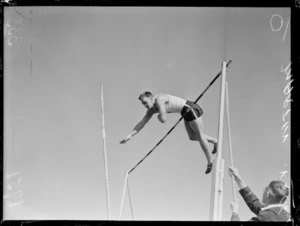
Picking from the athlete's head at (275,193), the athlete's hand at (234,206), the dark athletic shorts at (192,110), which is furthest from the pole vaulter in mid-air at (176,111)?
the athlete's head at (275,193)

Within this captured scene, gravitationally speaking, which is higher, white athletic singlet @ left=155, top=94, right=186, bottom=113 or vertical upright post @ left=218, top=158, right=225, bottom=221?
white athletic singlet @ left=155, top=94, right=186, bottom=113

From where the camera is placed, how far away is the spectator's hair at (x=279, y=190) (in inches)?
121

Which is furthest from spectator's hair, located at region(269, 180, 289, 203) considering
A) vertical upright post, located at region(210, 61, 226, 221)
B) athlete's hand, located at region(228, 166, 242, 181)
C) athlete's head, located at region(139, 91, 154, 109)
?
athlete's head, located at region(139, 91, 154, 109)

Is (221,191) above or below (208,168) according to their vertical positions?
below

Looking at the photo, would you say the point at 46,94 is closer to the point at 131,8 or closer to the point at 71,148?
the point at 71,148

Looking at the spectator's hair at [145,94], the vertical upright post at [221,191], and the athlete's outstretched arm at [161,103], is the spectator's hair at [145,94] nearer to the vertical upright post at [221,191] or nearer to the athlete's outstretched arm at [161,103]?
the athlete's outstretched arm at [161,103]

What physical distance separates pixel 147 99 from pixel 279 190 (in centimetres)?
83

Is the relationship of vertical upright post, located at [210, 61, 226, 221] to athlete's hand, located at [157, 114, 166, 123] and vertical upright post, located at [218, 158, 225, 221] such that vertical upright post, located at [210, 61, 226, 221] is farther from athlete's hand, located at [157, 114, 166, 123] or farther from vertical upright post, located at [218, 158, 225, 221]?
athlete's hand, located at [157, 114, 166, 123]

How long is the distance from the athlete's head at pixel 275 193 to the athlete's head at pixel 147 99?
29.6 inches

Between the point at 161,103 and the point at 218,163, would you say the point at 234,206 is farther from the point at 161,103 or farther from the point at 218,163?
the point at 161,103

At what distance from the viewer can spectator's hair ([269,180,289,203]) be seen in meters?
3.08

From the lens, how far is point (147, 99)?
324 centimetres

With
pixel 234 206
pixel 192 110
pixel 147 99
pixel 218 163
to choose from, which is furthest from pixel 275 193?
pixel 147 99

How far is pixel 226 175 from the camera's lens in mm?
3205
